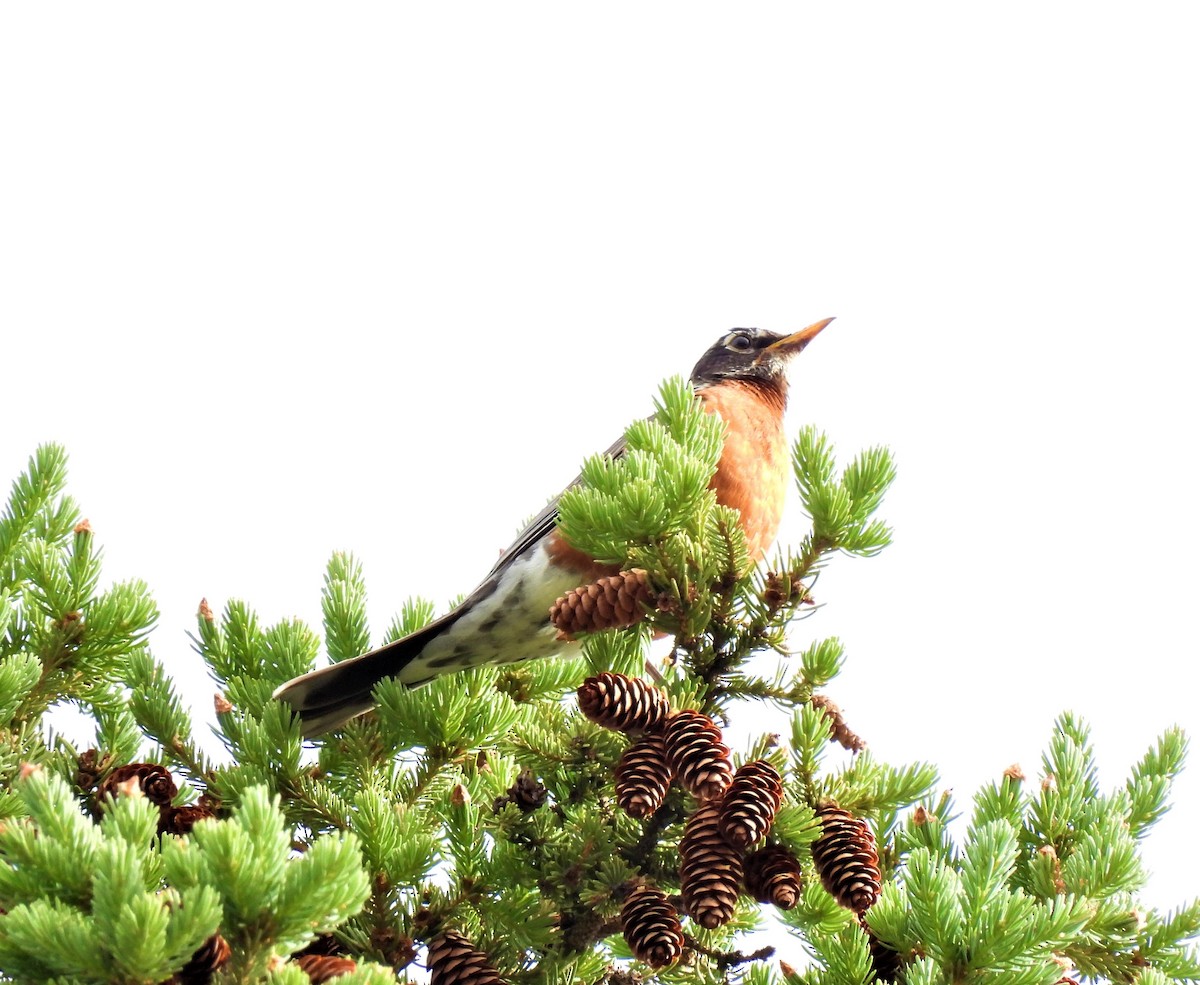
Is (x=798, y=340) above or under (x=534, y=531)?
above

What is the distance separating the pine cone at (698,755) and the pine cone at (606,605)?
0.94 feet

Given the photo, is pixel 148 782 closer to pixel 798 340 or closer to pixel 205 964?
pixel 205 964

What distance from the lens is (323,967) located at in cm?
172

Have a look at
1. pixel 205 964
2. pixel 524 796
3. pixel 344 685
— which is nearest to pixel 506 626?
pixel 344 685

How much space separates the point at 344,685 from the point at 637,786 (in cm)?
118

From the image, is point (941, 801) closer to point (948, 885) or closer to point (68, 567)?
point (948, 885)

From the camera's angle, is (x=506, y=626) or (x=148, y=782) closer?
(x=148, y=782)

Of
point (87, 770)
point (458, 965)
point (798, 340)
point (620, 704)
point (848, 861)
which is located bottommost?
point (848, 861)

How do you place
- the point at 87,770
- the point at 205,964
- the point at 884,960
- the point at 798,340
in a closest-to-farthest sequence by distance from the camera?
the point at 205,964 → the point at 884,960 → the point at 87,770 → the point at 798,340

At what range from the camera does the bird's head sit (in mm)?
4914

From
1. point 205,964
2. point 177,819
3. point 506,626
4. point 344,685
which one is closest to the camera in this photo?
point 205,964

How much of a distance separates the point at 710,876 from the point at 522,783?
0.44m

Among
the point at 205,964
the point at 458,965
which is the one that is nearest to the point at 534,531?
the point at 458,965

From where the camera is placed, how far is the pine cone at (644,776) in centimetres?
210
